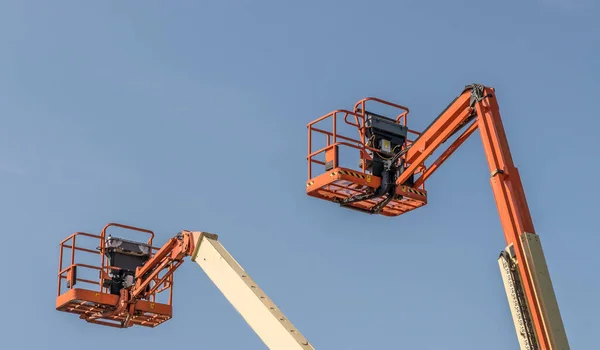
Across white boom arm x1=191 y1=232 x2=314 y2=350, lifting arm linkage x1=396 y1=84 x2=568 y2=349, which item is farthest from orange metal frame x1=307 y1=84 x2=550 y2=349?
white boom arm x1=191 y1=232 x2=314 y2=350

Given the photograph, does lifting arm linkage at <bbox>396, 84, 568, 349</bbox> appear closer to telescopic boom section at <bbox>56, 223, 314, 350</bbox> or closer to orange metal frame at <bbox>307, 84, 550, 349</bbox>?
orange metal frame at <bbox>307, 84, 550, 349</bbox>

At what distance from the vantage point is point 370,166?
2709 cm

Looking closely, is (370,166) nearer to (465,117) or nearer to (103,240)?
(465,117)

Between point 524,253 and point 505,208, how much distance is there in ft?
3.79

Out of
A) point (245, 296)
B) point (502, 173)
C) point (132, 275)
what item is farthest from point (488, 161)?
point (132, 275)

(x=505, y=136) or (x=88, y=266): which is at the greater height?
(x=88, y=266)

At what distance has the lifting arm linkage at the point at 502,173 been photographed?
19.5 m

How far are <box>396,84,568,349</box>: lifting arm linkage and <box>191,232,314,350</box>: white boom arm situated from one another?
4670mm

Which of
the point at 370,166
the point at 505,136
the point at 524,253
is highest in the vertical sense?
the point at 370,166

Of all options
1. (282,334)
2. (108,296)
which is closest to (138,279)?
(108,296)

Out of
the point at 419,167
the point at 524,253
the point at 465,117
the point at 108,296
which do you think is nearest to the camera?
the point at 524,253

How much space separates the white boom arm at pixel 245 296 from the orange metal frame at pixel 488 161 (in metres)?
2.66

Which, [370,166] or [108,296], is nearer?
[370,166]

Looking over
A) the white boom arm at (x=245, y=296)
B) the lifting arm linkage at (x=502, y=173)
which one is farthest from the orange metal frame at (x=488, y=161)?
the white boom arm at (x=245, y=296)
